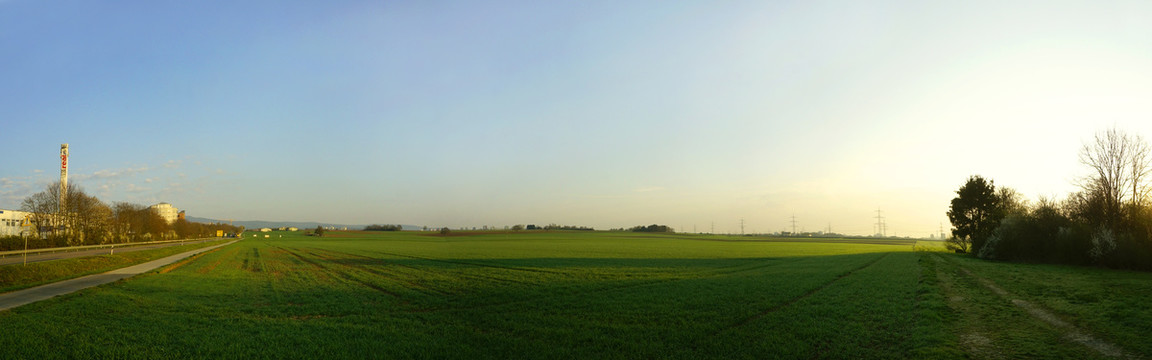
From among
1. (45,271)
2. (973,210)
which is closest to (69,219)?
(45,271)

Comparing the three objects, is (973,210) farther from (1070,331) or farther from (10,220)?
(10,220)

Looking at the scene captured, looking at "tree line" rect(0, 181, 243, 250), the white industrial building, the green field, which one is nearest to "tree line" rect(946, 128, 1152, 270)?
the green field

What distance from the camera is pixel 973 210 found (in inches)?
2127

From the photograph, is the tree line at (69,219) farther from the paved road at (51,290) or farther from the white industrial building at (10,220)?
the paved road at (51,290)

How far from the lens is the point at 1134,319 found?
11.6 m

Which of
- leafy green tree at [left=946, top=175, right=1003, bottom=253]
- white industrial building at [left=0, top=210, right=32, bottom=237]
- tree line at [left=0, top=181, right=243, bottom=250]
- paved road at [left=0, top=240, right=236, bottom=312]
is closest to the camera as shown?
paved road at [left=0, top=240, right=236, bottom=312]

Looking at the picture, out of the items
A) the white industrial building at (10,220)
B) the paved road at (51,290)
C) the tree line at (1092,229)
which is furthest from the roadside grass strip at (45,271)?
the white industrial building at (10,220)

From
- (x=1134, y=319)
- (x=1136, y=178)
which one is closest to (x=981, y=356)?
(x=1134, y=319)

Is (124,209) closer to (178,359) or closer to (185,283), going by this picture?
(185,283)

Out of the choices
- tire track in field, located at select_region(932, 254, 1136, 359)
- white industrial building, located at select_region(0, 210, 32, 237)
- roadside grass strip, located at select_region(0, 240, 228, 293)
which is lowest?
roadside grass strip, located at select_region(0, 240, 228, 293)

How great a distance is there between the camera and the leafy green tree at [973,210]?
172 feet

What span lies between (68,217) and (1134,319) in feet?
337

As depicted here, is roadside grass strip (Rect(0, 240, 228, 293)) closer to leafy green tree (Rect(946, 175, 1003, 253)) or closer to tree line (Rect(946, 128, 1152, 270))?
tree line (Rect(946, 128, 1152, 270))

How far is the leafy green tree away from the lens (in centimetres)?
5244
